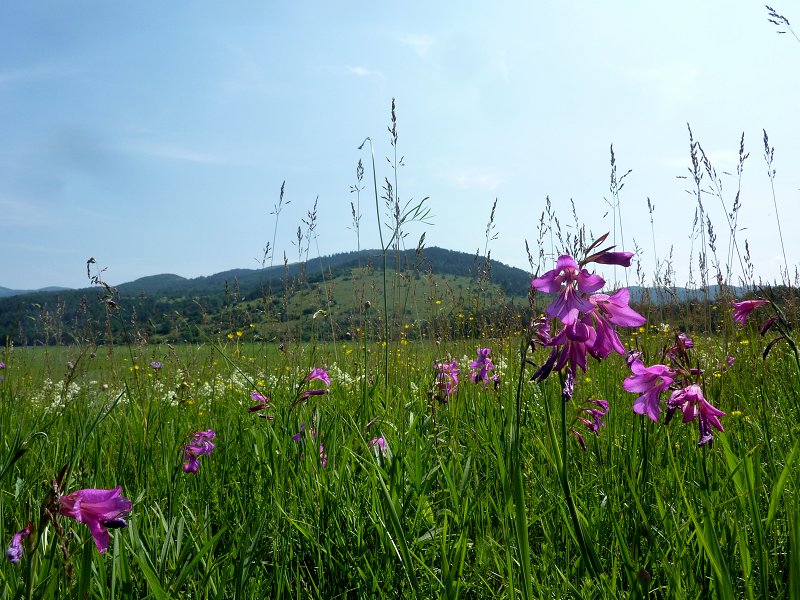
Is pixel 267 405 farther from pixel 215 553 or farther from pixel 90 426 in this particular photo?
pixel 90 426

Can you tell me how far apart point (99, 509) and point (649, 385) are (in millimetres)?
1272

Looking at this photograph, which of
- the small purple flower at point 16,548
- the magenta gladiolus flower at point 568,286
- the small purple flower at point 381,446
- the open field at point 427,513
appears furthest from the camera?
the small purple flower at point 381,446

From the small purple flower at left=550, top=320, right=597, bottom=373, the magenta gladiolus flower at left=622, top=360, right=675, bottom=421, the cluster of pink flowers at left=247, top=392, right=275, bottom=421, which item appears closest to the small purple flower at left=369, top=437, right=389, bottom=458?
the cluster of pink flowers at left=247, top=392, right=275, bottom=421

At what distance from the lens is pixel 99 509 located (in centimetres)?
100

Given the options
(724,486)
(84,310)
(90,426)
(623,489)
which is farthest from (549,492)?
(84,310)

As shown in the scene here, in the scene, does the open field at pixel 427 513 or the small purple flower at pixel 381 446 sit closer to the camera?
the open field at pixel 427 513

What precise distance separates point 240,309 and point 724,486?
4.76 meters

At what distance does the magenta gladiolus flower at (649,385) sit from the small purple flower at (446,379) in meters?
1.19

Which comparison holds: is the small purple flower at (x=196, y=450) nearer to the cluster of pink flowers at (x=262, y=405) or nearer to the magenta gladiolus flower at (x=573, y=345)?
the cluster of pink flowers at (x=262, y=405)

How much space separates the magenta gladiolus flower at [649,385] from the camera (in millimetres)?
1354

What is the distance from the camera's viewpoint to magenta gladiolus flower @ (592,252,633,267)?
3.54ft

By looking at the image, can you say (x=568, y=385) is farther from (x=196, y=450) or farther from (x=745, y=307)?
(x=196, y=450)

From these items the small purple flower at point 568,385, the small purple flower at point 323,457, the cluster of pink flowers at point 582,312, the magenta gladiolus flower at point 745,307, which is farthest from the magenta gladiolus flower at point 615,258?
the small purple flower at point 323,457

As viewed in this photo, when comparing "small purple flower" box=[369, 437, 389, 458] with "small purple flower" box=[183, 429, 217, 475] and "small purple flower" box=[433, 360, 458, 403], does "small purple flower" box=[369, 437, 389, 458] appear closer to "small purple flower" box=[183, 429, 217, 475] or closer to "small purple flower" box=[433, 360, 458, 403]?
"small purple flower" box=[433, 360, 458, 403]
